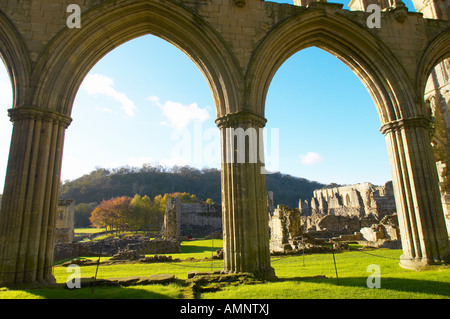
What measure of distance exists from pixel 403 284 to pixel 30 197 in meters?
6.88

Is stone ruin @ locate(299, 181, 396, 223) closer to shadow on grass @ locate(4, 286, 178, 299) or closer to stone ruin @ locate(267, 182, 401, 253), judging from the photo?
stone ruin @ locate(267, 182, 401, 253)

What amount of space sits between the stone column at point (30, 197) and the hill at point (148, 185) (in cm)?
5942

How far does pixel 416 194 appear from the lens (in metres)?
6.53

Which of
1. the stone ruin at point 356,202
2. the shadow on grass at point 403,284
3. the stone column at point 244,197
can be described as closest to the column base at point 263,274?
the stone column at point 244,197

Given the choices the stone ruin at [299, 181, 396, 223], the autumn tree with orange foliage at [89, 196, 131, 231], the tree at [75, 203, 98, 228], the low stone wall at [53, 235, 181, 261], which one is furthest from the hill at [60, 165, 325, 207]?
the low stone wall at [53, 235, 181, 261]

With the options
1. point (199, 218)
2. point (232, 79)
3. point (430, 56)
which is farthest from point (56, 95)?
point (199, 218)

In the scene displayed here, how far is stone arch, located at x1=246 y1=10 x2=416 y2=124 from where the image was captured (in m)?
6.71

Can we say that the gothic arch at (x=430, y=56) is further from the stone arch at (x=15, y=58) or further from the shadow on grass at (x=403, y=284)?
the stone arch at (x=15, y=58)

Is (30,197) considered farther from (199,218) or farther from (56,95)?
(199,218)

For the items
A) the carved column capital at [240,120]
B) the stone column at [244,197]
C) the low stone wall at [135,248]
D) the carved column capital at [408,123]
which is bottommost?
the low stone wall at [135,248]

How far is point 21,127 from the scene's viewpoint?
5430mm

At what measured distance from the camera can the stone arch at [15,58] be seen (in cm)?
561
